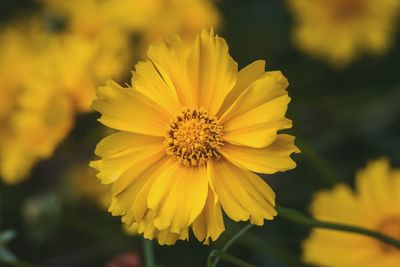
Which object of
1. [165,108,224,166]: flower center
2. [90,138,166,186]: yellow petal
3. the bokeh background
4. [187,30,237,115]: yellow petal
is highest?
[187,30,237,115]: yellow petal

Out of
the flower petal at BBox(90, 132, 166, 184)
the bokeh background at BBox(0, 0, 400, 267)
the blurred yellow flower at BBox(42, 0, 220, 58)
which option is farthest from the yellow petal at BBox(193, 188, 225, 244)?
the blurred yellow flower at BBox(42, 0, 220, 58)

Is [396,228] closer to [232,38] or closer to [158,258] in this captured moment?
[158,258]

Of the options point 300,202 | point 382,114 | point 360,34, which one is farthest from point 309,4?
point 300,202

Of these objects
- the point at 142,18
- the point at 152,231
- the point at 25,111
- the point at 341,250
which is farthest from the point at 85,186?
the point at 152,231

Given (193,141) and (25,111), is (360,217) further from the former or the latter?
(25,111)

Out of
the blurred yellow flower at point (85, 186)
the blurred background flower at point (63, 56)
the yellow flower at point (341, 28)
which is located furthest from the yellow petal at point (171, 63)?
the yellow flower at point (341, 28)

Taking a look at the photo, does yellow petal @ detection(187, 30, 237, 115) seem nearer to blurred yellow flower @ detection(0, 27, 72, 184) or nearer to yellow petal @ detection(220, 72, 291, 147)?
yellow petal @ detection(220, 72, 291, 147)
